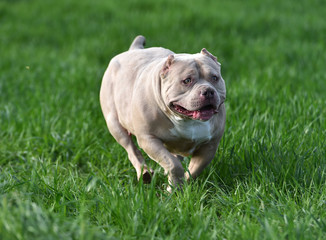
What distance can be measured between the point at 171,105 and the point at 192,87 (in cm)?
18

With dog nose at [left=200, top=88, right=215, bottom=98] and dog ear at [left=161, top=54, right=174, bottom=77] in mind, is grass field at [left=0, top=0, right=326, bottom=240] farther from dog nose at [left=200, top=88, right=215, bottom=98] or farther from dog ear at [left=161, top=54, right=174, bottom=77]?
dog ear at [left=161, top=54, right=174, bottom=77]

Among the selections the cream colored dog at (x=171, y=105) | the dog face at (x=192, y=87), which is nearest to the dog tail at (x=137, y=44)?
the cream colored dog at (x=171, y=105)

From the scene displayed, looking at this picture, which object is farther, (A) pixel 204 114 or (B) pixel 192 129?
(B) pixel 192 129

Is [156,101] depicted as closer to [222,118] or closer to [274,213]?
[222,118]

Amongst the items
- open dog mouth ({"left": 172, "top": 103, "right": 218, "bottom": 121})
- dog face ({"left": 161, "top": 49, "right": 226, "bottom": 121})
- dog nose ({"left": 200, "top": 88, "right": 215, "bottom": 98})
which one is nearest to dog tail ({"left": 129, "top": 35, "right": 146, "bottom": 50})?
dog face ({"left": 161, "top": 49, "right": 226, "bottom": 121})

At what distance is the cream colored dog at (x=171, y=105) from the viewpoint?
9.72 feet

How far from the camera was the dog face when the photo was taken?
287cm

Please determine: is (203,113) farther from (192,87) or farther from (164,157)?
(164,157)

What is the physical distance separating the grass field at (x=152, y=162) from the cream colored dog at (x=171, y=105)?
0.74 feet

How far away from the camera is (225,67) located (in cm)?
731

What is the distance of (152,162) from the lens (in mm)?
4035

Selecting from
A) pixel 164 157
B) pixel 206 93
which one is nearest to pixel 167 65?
pixel 206 93

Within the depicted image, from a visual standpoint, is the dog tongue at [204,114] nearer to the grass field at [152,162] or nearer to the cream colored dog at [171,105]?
the cream colored dog at [171,105]

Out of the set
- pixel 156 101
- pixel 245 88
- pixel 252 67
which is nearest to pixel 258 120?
pixel 245 88
